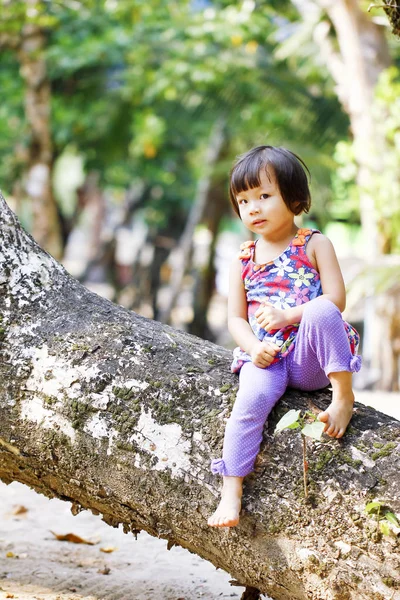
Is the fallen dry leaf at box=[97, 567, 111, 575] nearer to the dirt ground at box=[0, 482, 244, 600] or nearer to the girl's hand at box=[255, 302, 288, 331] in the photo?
the dirt ground at box=[0, 482, 244, 600]

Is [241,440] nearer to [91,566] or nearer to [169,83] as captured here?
[91,566]

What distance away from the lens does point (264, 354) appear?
2.34 metres

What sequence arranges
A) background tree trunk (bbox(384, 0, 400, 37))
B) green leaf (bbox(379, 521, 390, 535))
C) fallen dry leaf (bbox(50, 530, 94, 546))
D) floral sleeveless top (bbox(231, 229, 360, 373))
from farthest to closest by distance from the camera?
fallen dry leaf (bbox(50, 530, 94, 546))
background tree trunk (bbox(384, 0, 400, 37))
floral sleeveless top (bbox(231, 229, 360, 373))
green leaf (bbox(379, 521, 390, 535))

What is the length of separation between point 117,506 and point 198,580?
1.15 m

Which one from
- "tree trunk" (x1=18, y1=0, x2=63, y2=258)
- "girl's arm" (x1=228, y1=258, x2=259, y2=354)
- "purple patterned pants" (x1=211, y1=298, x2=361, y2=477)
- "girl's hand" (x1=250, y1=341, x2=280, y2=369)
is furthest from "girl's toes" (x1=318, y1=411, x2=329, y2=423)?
"tree trunk" (x1=18, y1=0, x2=63, y2=258)

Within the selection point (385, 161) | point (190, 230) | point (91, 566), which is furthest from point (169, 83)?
point (91, 566)

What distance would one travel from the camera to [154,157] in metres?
16.0

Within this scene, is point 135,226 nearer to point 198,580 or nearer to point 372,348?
point 372,348

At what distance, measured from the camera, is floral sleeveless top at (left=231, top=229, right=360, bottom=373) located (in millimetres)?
2469

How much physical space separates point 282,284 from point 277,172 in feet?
1.24

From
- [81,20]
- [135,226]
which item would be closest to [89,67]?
[81,20]

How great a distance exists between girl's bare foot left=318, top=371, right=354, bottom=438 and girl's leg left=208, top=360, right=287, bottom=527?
0.58 feet

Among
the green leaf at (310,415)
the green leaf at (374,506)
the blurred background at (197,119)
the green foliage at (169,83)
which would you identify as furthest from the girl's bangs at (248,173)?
the green foliage at (169,83)

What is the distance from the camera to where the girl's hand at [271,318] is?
2.38m
